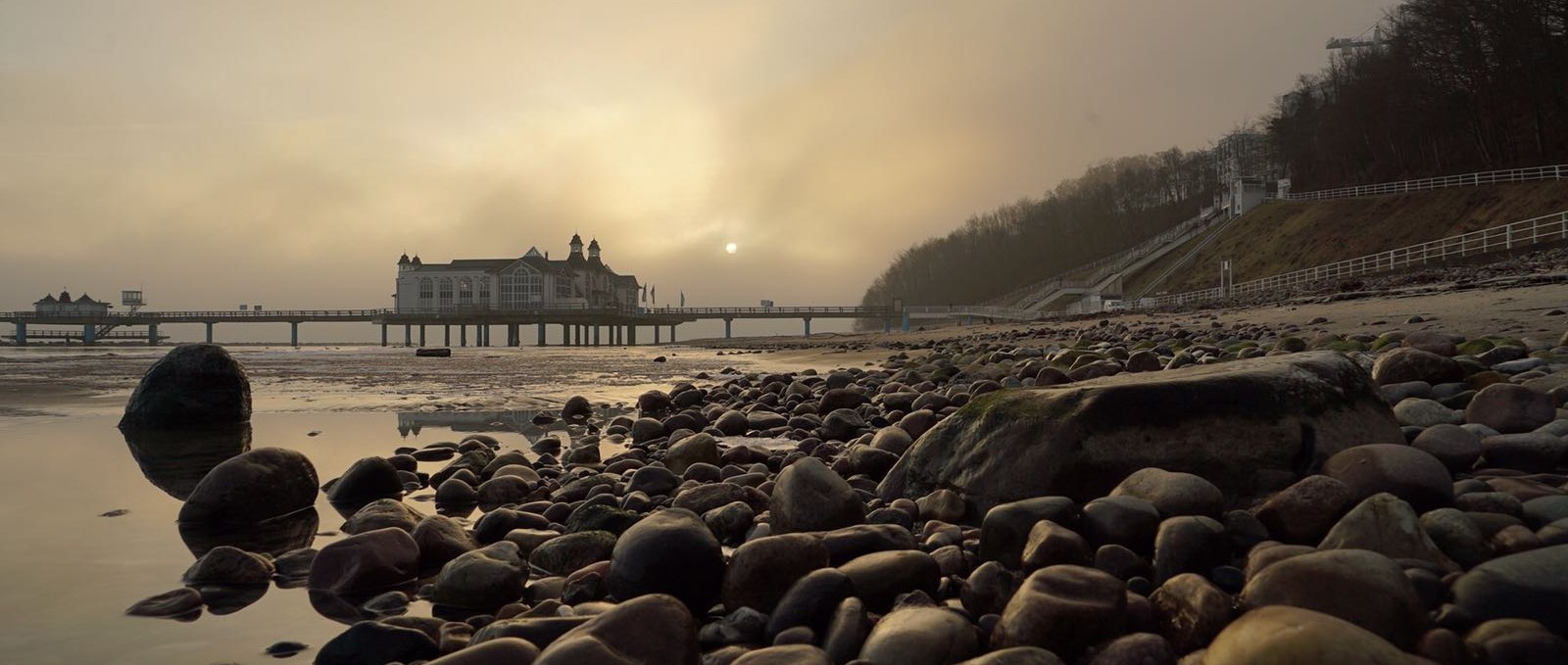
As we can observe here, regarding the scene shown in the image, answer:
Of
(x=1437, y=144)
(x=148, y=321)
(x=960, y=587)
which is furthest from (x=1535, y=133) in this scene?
(x=148, y=321)

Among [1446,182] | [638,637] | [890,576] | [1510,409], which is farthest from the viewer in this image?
[1446,182]

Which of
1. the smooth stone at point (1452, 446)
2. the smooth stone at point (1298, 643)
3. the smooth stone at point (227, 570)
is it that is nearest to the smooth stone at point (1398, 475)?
the smooth stone at point (1452, 446)

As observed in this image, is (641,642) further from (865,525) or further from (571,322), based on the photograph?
(571,322)

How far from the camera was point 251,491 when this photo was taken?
13.8 ft

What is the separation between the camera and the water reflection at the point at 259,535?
145 inches

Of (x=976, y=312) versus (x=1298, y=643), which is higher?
(x=976, y=312)

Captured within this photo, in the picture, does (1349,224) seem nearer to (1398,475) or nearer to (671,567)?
(1398,475)

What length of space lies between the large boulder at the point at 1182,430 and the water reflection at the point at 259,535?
3050 mm

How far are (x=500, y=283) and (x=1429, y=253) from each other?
3479 inches

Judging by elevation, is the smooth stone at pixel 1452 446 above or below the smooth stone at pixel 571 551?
above

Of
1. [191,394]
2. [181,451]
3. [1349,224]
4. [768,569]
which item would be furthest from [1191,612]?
[1349,224]

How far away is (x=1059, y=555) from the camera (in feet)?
8.10

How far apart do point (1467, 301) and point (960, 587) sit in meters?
16.2

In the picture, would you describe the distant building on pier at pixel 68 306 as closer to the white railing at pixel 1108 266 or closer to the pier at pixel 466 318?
the pier at pixel 466 318
